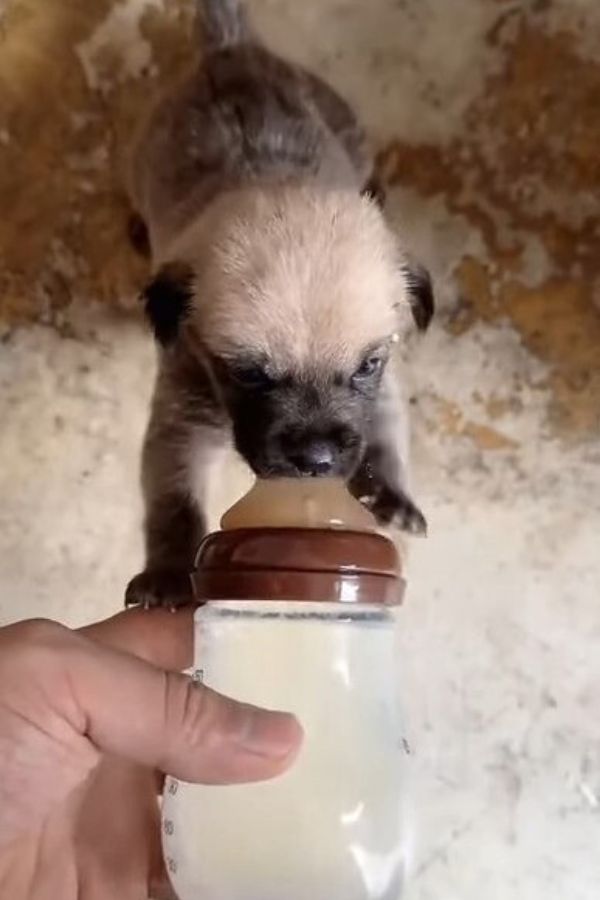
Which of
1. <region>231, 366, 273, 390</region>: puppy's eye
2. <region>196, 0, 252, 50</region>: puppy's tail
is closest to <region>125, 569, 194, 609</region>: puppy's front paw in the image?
<region>231, 366, 273, 390</region>: puppy's eye

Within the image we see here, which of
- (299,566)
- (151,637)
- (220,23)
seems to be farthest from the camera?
(220,23)

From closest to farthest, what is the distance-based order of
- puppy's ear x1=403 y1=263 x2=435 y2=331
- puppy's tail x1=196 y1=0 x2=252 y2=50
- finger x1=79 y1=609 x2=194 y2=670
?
finger x1=79 y1=609 x2=194 y2=670, puppy's ear x1=403 y1=263 x2=435 y2=331, puppy's tail x1=196 y1=0 x2=252 y2=50

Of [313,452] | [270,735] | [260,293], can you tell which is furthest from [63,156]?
[270,735]

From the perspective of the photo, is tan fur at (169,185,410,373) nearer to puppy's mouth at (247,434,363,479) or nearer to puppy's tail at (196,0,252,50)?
puppy's mouth at (247,434,363,479)

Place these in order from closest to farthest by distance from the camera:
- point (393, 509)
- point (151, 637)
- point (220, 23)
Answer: point (151, 637) → point (393, 509) → point (220, 23)

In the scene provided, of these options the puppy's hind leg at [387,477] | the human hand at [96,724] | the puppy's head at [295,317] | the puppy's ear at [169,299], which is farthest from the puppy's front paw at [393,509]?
the human hand at [96,724]

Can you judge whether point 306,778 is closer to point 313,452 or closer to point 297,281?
point 313,452
